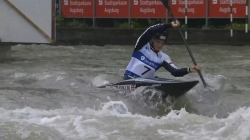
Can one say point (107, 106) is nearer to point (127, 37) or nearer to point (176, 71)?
point (176, 71)

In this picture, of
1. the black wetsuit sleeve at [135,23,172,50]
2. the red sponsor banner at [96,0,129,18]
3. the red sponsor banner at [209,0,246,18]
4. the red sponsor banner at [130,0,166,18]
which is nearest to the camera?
the black wetsuit sleeve at [135,23,172,50]

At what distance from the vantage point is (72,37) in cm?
1919

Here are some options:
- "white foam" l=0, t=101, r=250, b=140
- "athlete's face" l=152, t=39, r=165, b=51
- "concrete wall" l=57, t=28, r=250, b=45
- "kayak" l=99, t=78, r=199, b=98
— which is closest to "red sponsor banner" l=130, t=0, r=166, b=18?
"concrete wall" l=57, t=28, r=250, b=45

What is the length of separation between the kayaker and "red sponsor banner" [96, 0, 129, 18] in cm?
1141

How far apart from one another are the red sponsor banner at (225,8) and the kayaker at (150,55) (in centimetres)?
1036

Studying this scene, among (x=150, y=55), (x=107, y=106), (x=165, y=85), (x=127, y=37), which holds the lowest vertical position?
(x=127, y=37)

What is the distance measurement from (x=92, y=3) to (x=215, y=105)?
40.1 ft

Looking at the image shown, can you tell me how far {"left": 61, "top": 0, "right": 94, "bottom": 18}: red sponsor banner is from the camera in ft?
66.6

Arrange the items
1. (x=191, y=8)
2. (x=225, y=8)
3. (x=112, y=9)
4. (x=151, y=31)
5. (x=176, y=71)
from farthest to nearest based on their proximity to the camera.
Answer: (x=112, y=9) < (x=191, y=8) < (x=225, y=8) < (x=151, y=31) < (x=176, y=71)

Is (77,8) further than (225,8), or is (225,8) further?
(77,8)

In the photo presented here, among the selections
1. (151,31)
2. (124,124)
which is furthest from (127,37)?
(124,124)

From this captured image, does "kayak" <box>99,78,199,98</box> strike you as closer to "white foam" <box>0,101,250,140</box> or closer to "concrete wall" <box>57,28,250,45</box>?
"white foam" <box>0,101,250,140</box>

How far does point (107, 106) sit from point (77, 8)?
12689 mm

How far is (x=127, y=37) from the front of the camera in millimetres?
18719
